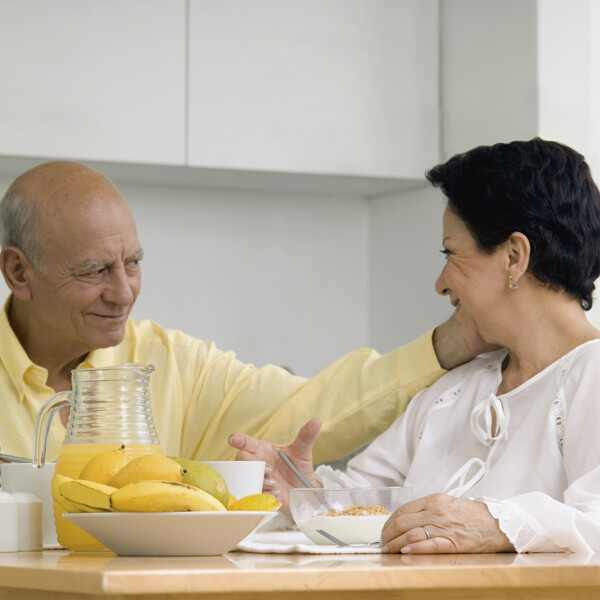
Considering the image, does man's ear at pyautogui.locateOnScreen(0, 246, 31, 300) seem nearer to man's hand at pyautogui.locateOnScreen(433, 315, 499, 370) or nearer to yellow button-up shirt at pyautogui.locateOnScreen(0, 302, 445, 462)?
yellow button-up shirt at pyautogui.locateOnScreen(0, 302, 445, 462)

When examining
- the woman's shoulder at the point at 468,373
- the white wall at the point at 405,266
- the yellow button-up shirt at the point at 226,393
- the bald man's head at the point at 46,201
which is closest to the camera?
the woman's shoulder at the point at 468,373

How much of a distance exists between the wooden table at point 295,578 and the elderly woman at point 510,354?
1.77ft

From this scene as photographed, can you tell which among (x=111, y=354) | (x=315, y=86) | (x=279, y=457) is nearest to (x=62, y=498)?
(x=279, y=457)

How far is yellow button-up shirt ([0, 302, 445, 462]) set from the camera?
2.08m

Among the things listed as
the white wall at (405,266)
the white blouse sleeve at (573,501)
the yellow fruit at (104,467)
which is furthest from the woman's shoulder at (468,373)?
the white wall at (405,266)

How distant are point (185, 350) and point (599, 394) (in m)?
0.99

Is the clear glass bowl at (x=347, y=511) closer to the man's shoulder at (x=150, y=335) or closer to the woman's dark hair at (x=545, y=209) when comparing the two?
the woman's dark hair at (x=545, y=209)

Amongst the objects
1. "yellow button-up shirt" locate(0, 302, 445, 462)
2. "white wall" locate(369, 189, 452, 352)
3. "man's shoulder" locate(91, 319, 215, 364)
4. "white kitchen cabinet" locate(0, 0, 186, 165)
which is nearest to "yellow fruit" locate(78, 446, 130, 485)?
"yellow button-up shirt" locate(0, 302, 445, 462)

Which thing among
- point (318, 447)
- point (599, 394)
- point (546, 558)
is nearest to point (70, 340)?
point (318, 447)

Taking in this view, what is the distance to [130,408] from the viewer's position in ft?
4.36

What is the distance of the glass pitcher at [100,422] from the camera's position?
130 centimetres

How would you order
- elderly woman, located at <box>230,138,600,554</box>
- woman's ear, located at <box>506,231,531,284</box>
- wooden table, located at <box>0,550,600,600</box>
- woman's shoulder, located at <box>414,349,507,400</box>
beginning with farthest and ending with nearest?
woman's shoulder, located at <box>414,349,507,400</box> < woman's ear, located at <box>506,231,531,284</box> < elderly woman, located at <box>230,138,600,554</box> < wooden table, located at <box>0,550,600,600</box>

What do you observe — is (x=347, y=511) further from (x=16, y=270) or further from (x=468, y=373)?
(x=16, y=270)

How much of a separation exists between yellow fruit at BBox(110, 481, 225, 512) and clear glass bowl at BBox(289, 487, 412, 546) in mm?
235
